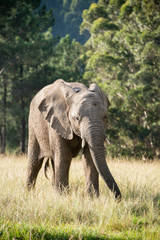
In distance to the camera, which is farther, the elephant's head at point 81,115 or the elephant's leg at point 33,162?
the elephant's leg at point 33,162

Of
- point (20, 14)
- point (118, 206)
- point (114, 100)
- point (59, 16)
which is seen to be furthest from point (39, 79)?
point (59, 16)

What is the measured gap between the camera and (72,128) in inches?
236

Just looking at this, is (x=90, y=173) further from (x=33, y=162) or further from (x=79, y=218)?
(x=33, y=162)

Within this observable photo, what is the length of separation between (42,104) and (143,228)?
9.71 ft

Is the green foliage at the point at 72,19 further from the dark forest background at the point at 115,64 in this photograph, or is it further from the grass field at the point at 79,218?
the grass field at the point at 79,218

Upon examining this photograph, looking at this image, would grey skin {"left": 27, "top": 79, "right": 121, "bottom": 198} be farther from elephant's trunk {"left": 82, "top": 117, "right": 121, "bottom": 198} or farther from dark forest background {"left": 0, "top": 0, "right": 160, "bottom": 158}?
dark forest background {"left": 0, "top": 0, "right": 160, "bottom": 158}

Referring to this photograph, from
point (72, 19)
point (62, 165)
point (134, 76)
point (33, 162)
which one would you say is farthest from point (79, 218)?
point (72, 19)

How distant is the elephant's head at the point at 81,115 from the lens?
17.9 feet

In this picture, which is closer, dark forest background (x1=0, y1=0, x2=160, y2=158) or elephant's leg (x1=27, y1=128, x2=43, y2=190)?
elephant's leg (x1=27, y1=128, x2=43, y2=190)

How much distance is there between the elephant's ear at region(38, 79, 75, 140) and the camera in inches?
238

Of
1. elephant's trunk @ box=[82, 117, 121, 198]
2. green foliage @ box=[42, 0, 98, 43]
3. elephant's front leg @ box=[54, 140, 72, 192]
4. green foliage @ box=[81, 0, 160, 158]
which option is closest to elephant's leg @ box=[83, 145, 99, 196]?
elephant's front leg @ box=[54, 140, 72, 192]

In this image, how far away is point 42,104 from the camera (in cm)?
665

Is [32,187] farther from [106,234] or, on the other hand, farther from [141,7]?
[141,7]

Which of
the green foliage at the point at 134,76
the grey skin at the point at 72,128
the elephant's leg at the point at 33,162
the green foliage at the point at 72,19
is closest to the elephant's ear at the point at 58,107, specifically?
the grey skin at the point at 72,128
